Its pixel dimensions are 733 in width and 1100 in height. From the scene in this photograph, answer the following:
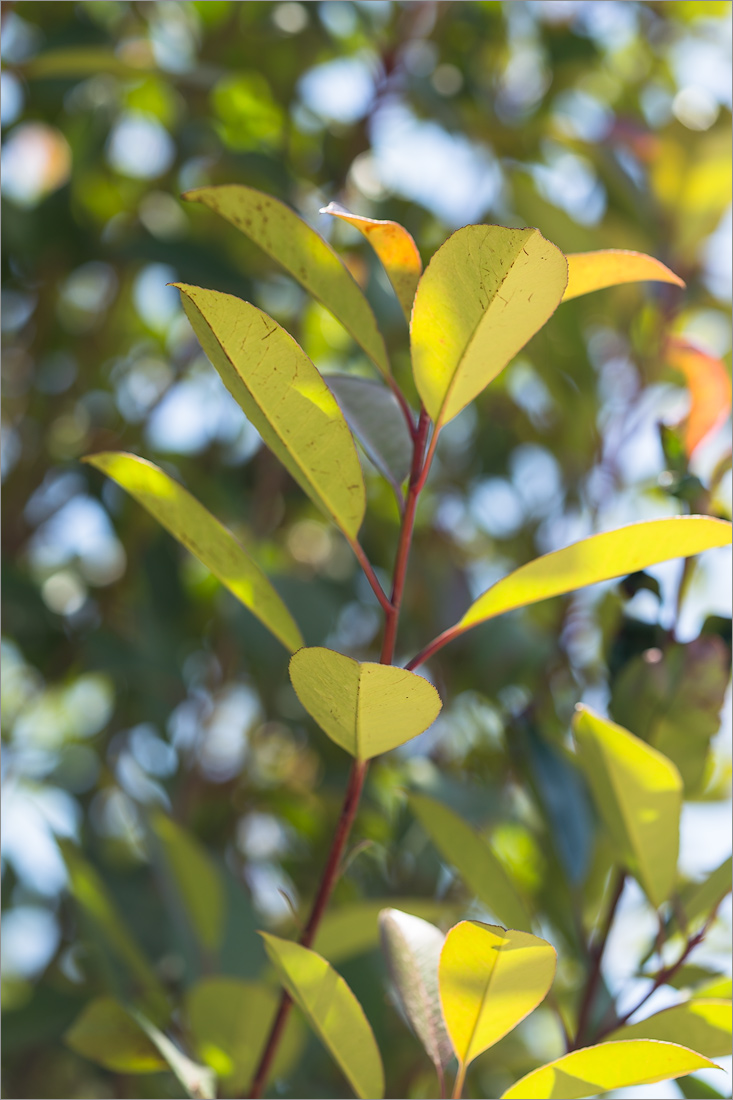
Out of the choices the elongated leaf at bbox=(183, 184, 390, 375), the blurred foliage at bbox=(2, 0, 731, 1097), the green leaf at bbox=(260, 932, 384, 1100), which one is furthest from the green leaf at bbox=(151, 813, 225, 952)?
the elongated leaf at bbox=(183, 184, 390, 375)

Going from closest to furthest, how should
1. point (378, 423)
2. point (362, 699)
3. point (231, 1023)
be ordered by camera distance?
point (362, 699)
point (378, 423)
point (231, 1023)

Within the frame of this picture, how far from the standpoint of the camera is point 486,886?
50cm

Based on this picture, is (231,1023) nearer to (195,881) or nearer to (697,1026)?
(195,881)

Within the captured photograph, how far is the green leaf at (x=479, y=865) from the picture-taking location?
1.63 ft

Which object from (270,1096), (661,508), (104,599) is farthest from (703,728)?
(104,599)

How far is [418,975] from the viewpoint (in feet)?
1.27

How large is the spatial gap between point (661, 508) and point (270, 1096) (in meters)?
0.82

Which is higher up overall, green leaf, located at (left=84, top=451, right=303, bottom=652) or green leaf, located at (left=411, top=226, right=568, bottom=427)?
green leaf, located at (left=411, top=226, right=568, bottom=427)

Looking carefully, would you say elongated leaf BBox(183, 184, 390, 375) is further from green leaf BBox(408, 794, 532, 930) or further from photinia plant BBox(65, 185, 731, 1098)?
green leaf BBox(408, 794, 532, 930)

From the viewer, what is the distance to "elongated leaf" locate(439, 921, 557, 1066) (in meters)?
0.31

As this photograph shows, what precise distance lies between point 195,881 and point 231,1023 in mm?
138

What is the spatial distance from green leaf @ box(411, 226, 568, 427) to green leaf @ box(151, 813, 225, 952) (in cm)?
42

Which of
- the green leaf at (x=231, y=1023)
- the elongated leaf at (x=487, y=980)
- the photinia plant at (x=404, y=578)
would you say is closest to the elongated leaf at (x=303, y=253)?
the photinia plant at (x=404, y=578)

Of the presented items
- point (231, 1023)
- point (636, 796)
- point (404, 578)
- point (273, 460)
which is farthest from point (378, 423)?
point (273, 460)
